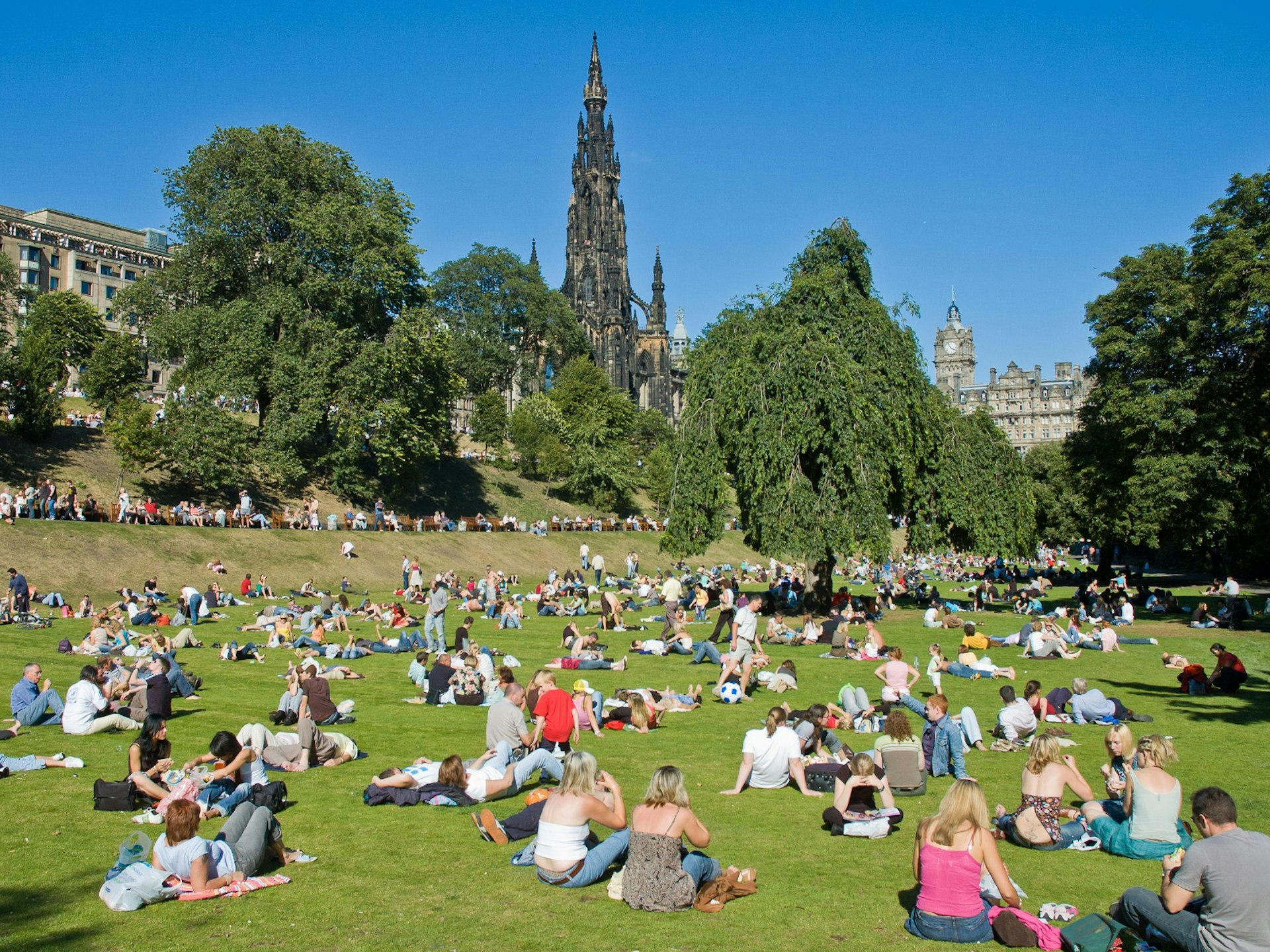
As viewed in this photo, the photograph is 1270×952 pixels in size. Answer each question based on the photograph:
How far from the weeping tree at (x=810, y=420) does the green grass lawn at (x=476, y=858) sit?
37.7ft

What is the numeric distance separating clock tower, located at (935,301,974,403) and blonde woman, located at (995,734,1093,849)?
190m

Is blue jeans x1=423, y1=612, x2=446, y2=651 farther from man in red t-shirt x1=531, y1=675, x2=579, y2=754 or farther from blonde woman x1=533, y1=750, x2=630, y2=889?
blonde woman x1=533, y1=750, x2=630, y2=889

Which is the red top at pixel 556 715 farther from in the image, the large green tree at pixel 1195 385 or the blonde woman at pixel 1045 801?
the large green tree at pixel 1195 385

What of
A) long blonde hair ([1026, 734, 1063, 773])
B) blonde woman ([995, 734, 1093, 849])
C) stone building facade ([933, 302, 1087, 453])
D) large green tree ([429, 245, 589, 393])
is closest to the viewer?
blonde woman ([995, 734, 1093, 849])

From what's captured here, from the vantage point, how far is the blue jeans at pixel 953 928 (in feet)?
22.3

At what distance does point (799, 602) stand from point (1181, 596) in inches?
681

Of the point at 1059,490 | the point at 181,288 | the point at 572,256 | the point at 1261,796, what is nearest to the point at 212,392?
the point at 181,288

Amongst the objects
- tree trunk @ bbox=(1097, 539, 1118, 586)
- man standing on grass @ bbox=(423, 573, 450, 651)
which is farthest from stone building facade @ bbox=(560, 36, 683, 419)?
man standing on grass @ bbox=(423, 573, 450, 651)

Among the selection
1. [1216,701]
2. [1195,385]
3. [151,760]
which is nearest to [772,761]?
[151,760]

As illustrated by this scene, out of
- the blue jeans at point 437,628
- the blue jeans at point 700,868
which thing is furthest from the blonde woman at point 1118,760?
the blue jeans at point 437,628

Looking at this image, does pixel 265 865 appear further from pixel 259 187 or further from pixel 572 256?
pixel 572 256

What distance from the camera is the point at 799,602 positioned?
31.2 m

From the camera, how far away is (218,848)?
7.82m

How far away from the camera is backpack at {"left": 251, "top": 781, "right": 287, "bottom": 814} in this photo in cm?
948
